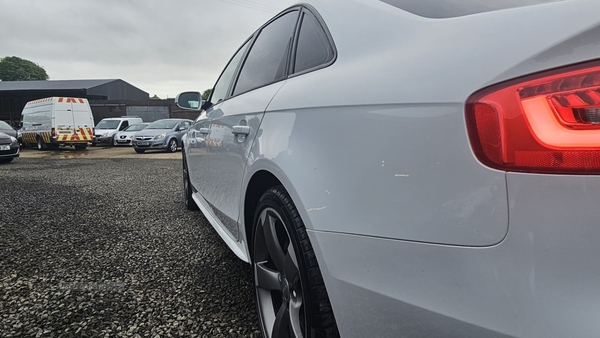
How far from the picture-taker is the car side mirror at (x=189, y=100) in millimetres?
3457

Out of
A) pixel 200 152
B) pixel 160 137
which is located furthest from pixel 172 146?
pixel 200 152

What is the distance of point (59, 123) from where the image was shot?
15.4 meters

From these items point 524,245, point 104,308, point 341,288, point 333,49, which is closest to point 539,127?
point 524,245

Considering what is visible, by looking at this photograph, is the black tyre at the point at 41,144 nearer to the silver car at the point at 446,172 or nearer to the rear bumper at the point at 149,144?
the rear bumper at the point at 149,144

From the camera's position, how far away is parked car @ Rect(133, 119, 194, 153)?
45.7 feet

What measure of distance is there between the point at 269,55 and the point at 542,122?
1.62 metres

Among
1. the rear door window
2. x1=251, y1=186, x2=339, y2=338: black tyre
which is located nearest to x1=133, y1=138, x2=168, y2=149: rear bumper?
the rear door window

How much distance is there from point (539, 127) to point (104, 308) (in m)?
2.15

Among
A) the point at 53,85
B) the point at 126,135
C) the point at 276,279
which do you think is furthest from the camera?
the point at 53,85

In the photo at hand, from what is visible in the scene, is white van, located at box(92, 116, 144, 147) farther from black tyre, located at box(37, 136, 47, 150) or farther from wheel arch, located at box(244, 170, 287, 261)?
wheel arch, located at box(244, 170, 287, 261)

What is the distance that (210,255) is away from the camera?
9.16 ft

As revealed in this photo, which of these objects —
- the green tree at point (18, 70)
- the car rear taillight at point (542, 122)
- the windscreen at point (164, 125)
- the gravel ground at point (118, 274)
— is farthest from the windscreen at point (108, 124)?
the green tree at point (18, 70)

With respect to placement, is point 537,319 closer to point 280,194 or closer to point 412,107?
point 412,107

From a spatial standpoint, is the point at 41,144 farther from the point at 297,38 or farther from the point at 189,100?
the point at 297,38
